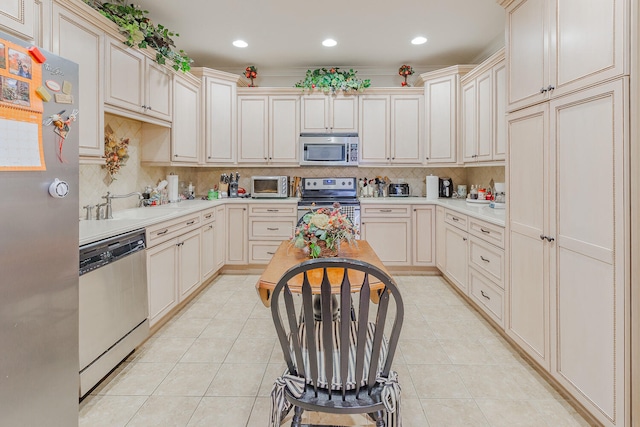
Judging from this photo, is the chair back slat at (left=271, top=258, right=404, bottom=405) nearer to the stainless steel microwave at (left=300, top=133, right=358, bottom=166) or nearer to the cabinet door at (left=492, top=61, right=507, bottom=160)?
the cabinet door at (left=492, top=61, right=507, bottom=160)

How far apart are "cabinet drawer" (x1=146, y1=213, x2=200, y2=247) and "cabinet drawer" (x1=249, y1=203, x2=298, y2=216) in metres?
0.94

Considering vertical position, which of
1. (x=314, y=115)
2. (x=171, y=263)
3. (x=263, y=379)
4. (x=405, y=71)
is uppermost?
(x=405, y=71)

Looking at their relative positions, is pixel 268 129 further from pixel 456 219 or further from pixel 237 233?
pixel 456 219

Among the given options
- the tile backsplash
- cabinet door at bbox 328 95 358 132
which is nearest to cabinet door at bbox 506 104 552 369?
the tile backsplash

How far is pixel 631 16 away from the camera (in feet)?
4.80

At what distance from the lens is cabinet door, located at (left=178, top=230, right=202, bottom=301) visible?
3.18 meters

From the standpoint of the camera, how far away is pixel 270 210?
175 inches

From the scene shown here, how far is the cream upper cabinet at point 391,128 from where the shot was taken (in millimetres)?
4648

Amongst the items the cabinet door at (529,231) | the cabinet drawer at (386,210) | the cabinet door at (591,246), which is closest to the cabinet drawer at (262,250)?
the cabinet drawer at (386,210)

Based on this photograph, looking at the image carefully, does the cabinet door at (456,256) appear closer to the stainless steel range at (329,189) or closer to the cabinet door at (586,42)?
the stainless steel range at (329,189)

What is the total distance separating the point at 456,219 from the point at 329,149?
5.90 feet

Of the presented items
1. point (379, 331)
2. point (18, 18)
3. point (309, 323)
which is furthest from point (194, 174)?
point (379, 331)

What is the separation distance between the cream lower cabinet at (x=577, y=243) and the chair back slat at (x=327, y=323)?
125cm

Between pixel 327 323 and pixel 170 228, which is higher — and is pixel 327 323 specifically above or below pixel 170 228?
below
